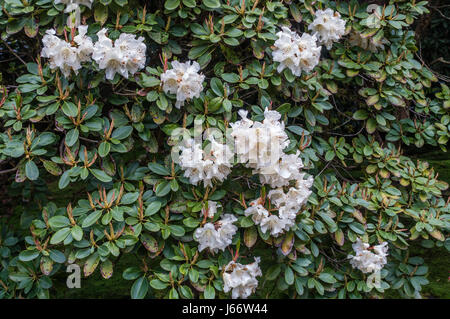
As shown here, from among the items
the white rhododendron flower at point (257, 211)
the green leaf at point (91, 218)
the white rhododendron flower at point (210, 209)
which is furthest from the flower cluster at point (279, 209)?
the green leaf at point (91, 218)

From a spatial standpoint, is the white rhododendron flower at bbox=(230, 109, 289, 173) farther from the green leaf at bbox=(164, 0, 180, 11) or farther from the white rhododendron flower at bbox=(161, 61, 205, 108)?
A: the green leaf at bbox=(164, 0, 180, 11)

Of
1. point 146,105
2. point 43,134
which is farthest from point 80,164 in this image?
point 146,105

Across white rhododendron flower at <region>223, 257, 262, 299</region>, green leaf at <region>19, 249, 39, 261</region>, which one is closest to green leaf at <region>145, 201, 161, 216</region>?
white rhododendron flower at <region>223, 257, 262, 299</region>

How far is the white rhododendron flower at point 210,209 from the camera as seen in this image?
158cm

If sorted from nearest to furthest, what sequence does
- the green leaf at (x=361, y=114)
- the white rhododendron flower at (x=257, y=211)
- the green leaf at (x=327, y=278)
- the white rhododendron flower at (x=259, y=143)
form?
1. the white rhododendron flower at (x=259, y=143)
2. the white rhododendron flower at (x=257, y=211)
3. the green leaf at (x=327, y=278)
4. the green leaf at (x=361, y=114)

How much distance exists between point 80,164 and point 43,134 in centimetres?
19

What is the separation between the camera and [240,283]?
1590 millimetres

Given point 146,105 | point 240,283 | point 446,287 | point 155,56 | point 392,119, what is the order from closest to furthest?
point 240,283 < point 146,105 < point 155,56 < point 392,119 < point 446,287

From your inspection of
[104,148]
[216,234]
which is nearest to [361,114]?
[216,234]

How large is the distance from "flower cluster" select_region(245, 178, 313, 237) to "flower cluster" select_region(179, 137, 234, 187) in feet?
0.64

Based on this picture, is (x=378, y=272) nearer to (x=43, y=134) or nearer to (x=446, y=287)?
(x=446, y=287)

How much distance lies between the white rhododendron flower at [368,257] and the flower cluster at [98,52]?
125 cm

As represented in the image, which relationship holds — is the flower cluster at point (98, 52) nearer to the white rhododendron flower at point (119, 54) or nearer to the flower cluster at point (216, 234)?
the white rhododendron flower at point (119, 54)

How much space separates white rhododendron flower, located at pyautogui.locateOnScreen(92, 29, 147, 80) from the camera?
4.96 ft
